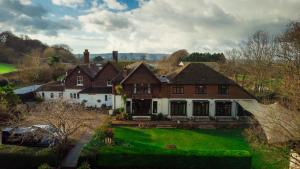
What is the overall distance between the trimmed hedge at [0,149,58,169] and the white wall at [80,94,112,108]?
25.1 m

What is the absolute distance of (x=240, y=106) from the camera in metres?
42.2

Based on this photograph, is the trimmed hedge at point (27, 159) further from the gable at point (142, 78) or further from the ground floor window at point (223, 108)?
the ground floor window at point (223, 108)

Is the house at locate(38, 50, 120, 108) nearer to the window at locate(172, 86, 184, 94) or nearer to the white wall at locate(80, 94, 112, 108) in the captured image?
the white wall at locate(80, 94, 112, 108)

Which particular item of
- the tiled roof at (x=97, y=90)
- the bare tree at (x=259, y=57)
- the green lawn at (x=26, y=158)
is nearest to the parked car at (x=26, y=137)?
the green lawn at (x=26, y=158)

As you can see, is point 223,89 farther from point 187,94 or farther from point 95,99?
point 95,99

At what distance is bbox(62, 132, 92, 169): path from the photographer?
A: 24.3 meters

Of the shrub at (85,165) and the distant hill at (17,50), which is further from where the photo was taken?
the distant hill at (17,50)

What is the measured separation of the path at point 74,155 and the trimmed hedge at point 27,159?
1.62 metres

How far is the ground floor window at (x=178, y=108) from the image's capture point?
140 feet

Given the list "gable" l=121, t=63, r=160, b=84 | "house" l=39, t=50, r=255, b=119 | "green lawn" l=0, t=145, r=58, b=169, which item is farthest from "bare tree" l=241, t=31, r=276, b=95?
"green lawn" l=0, t=145, r=58, b=169

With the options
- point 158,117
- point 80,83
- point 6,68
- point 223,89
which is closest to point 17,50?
point 6,68

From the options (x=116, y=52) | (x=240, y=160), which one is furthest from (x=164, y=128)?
(x=116, y=52)

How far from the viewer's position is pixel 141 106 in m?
43.4

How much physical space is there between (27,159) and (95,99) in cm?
2550
